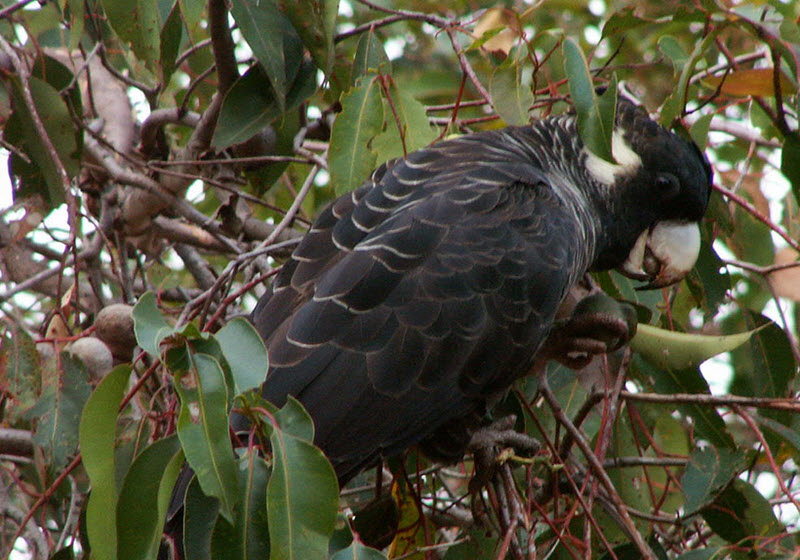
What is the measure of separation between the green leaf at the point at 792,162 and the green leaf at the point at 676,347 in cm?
36

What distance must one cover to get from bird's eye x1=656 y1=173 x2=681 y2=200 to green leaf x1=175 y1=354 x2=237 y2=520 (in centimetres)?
142

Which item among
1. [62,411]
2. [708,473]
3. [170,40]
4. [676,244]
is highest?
[170,40]

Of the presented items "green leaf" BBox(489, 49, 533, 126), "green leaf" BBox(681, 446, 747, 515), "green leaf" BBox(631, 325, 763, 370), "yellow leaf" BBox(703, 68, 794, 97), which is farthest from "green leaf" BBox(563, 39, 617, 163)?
"green leaf" BBox(681, 446, 747, 515)

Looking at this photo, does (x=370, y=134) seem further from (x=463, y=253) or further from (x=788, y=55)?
(x=788, y=55)

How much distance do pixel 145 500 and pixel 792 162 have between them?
1.40m

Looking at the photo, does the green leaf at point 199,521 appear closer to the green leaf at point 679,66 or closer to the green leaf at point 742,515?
the green leaf at point 742,515

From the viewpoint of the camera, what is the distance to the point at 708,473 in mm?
1801

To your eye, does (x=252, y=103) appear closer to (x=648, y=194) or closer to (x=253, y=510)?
(x=648, y=194)

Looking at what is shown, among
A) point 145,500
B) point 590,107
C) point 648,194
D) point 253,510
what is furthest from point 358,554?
point 648,194

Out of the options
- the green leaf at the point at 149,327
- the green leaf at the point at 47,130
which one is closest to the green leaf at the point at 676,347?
the green leaf at the point at 149,327

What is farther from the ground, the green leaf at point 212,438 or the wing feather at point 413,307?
the green leaf at point 212,438

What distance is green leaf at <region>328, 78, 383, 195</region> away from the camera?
76.8 inches

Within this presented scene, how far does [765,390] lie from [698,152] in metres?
0.57

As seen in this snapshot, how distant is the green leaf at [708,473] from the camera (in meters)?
1.76
